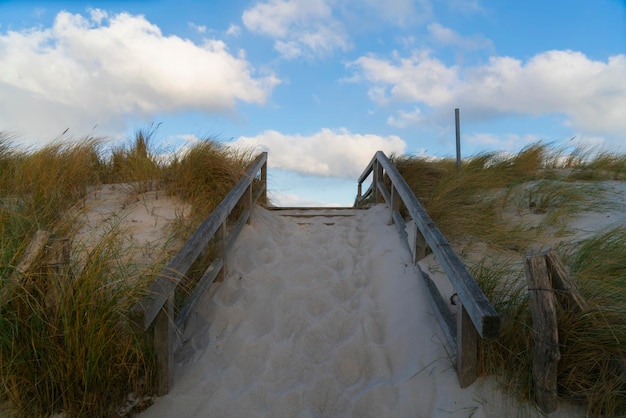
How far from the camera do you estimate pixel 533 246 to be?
4305mm

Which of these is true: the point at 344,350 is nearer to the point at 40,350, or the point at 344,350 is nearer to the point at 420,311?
the point at 420,311

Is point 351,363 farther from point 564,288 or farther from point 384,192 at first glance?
point 384,192

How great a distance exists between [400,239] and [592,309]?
2.53m

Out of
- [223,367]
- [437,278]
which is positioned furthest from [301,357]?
[437,278]

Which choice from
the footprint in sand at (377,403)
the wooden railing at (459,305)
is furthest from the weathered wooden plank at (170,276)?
the wooden railing at (459,305)

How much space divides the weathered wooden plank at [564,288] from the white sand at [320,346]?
56 centimetres

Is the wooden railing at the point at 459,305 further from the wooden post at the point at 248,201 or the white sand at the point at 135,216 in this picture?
the white sand at the point at 135,216

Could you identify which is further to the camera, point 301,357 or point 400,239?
point 400,239

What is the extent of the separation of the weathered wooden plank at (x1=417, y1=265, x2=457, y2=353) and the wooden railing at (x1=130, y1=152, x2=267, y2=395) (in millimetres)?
1844

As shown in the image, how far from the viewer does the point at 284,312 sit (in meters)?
3.90

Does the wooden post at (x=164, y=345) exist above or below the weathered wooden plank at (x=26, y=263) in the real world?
below

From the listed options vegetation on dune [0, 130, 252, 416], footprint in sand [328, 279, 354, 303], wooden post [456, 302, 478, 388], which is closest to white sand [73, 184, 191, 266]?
vegetation on dune [0, 130, 252, 416]

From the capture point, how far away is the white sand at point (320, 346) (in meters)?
2.84

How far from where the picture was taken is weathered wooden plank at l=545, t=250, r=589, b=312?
2.55m
